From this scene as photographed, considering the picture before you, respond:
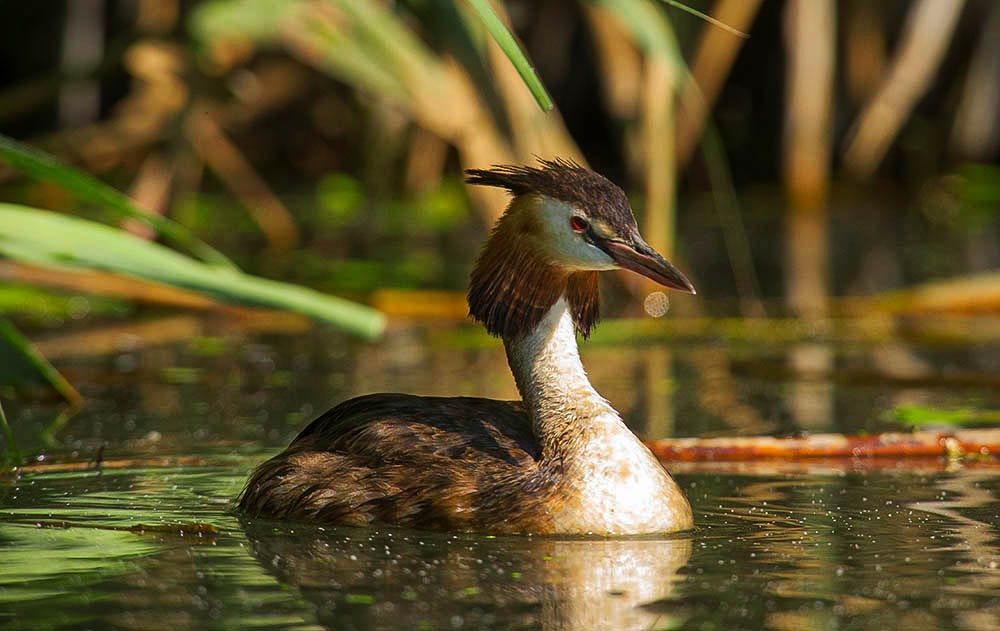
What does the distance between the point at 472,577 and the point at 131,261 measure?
123 centimetres

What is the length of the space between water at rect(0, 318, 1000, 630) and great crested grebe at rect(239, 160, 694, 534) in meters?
0.09

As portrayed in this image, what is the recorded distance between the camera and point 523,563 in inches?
155

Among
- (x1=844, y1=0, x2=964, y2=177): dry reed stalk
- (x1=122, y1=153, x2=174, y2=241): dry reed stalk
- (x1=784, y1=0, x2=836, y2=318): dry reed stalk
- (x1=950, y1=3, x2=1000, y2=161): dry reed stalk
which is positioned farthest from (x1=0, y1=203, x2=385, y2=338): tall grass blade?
(x1=950, y1=3, x2=1000, y2=161): dry reed stalk

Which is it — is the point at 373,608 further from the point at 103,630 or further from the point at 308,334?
the point at 308,334

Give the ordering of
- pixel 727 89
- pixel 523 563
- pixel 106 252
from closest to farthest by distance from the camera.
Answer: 1. pixel 523 563
2. pixel 106 252
3. pixel 727 89

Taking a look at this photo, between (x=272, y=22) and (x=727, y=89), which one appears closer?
(x=272, y=22)

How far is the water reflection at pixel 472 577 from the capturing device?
3363 millimetres

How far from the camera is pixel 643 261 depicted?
4.51 m

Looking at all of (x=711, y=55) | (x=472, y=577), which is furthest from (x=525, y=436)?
(x=711, y=55)

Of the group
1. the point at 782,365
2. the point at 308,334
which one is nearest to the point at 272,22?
the point at 308,334

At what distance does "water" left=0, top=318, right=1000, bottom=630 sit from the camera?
3406 mm

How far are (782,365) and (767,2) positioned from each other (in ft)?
29.9

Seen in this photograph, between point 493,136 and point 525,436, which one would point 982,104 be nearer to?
point 493,136

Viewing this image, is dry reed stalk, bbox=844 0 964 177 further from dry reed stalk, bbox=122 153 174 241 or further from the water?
the water
